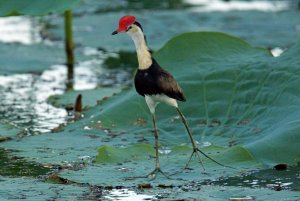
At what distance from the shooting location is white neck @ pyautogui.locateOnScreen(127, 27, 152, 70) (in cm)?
386

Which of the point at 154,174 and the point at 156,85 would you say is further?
the point at 154,174

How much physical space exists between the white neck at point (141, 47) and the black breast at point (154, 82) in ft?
0.08

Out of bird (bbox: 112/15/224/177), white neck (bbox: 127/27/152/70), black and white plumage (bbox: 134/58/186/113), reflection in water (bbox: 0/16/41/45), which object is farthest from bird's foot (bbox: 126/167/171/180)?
reflection in water (bbox: 0/16/41/45)

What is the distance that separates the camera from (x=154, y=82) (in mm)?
3877

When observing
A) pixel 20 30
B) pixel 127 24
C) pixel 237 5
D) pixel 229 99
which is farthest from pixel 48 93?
pixel 237 5

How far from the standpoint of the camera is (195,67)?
516 centimetres

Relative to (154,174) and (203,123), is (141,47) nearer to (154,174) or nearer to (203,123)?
(154,174)

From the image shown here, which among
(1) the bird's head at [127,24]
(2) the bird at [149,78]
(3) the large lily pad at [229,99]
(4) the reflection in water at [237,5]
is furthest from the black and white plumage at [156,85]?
(4) the reflection in water at [237,5]

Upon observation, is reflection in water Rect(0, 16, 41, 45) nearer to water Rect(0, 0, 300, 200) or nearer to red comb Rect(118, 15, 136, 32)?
water Rect(0, 0, 300, 200)

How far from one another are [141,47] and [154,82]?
157 mm

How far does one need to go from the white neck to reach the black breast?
2 cm

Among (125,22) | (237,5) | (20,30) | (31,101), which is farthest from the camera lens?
(237,5)

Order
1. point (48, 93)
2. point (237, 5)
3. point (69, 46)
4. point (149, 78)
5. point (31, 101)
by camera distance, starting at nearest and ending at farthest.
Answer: point (149, 78)
point (31, 101)
point (48, 93)
point (69, 46)
point (237, 5)

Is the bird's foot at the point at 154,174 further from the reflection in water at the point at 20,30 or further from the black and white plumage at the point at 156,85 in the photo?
the reflection in water at the point at 20,30
